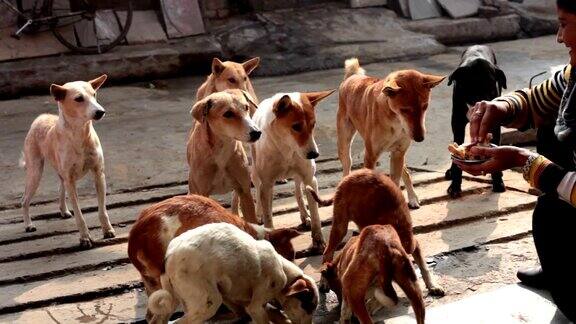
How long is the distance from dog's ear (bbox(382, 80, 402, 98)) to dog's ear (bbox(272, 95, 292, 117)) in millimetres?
801

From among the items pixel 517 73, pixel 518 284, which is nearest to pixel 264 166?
pixel 518 284

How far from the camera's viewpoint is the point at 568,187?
4.24m

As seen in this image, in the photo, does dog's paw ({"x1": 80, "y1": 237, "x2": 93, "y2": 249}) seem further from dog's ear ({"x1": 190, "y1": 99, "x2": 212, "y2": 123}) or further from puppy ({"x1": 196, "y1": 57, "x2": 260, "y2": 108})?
puppy ({"x1": 196, "y1": 57, "x2": 260, "y2": 108})

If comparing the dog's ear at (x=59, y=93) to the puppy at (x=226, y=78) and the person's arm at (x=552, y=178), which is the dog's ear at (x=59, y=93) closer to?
the puppy at (x=226, y=78)

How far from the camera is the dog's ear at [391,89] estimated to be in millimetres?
6598

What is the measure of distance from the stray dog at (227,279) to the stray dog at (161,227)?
25cm

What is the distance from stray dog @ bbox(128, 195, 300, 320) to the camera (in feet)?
16.5

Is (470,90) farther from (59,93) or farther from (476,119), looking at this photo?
(59,93)

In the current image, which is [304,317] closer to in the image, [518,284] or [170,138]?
[518,284]

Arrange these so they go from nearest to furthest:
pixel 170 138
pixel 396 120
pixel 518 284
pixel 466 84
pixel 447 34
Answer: pixel 518 284, pixel 396 120, pixel 466 84, pixel 170 138, pixel 447 34

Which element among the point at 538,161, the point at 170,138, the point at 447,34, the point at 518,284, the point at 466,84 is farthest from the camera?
the point at 447,34

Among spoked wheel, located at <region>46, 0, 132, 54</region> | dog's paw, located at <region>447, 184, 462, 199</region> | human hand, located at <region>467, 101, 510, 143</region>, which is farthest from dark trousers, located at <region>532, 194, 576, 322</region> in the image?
spoked wheel, located at <region>46, 0, 132, 54</region>

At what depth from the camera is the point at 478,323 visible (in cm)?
495

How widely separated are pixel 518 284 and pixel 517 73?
6.89 meters
